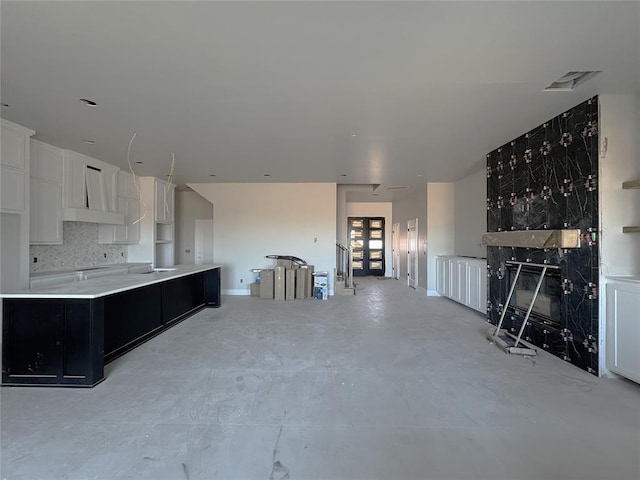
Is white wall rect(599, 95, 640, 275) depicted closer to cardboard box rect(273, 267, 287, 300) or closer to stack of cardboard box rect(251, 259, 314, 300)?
stack of cardboard box rect(251, 259, 314, 300)

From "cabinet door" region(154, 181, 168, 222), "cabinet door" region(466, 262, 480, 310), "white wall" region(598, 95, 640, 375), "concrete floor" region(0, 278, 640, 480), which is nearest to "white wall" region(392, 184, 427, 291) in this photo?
"cabinet door" region(466, 262, 480, 310)

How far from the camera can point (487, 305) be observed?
192 inches

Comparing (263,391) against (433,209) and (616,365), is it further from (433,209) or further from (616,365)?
(433,209)

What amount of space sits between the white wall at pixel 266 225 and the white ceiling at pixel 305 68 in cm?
314

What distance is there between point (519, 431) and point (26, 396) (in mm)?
3933

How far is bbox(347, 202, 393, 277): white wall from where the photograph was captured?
1162cm

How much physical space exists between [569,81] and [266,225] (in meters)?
6.09

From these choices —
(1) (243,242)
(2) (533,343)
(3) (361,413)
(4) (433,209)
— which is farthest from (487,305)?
(1) (243,242)

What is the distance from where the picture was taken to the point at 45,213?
170 inches

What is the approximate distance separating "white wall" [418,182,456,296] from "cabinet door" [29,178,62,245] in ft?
23.6

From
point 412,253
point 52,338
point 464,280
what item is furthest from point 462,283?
point 52,338

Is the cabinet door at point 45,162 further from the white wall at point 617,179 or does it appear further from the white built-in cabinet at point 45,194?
the white wall at point 617,179

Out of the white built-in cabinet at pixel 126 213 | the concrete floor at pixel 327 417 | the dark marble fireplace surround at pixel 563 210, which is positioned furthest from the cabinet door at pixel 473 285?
the white built-in cabinet at pixel 126 213

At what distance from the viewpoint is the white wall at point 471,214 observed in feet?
19.7
